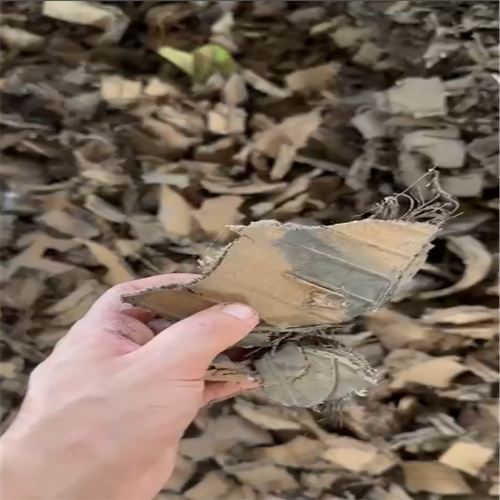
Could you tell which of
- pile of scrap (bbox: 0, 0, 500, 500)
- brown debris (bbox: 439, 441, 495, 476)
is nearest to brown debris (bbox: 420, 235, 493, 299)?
pile of scrap (bbox: 0, 0, 500, 500)

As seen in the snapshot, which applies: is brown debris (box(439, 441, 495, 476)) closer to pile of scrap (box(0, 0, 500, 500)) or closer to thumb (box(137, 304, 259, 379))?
pile of scrap (box(0, 0, 500, 500))

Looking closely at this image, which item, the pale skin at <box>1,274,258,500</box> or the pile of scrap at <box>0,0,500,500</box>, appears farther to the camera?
the pile of scrap at <box>0,0,500,500</box>

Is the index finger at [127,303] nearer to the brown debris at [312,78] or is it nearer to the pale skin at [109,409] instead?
the pale skin at [109,409]

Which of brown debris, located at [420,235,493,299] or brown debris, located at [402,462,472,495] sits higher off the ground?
brown debris, located at [420,235,493,299]

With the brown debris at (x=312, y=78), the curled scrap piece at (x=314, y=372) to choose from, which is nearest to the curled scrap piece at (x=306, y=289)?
the curled scrap piece at (x=314, y=372)

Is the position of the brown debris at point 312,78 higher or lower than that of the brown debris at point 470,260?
higher

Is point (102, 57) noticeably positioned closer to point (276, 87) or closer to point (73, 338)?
point (276, 87)

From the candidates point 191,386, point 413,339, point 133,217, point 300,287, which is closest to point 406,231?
point 300,287
